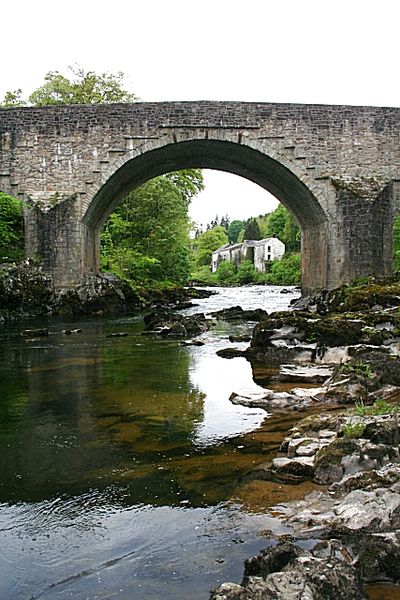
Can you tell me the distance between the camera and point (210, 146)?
20.4 meters

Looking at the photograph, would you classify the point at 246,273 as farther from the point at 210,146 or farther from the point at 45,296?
the point at 45,296

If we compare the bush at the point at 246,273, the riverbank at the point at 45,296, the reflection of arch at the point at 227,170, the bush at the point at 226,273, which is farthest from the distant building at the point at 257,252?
the riverbank at the point at 45,296

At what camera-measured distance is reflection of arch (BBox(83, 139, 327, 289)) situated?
19.9 m

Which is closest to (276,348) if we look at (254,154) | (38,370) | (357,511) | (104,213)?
(38,370)

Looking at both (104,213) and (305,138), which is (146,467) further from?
(104,213)

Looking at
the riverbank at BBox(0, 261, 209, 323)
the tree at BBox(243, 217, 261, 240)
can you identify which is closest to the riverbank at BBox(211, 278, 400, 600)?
the riverbank at BBox(0, 261, 209, 323)

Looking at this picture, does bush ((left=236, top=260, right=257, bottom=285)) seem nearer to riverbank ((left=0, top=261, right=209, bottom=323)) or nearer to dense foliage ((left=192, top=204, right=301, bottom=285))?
dense foliage ((left=192, top=204, right=301, bottom=285))

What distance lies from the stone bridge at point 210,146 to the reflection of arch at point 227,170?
0.10 metres

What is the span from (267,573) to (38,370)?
699 cm

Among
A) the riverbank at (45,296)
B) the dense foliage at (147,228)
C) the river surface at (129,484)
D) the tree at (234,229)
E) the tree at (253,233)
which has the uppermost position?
the tree at (234,229)

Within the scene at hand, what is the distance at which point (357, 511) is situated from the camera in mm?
3209

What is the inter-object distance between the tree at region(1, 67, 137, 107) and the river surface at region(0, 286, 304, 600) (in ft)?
97.7

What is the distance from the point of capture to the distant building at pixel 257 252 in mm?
83750

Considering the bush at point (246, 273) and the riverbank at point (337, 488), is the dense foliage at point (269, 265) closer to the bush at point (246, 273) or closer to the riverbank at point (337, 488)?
the bush at point (246, 273)
